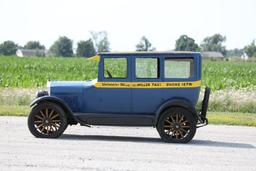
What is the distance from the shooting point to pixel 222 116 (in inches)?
758

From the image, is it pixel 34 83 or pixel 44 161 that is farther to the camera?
pixel 34 83

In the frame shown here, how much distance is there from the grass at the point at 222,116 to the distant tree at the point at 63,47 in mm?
105203

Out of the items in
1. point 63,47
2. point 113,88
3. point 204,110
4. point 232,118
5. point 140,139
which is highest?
point 63,47

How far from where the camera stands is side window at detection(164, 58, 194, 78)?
13164 millimetres

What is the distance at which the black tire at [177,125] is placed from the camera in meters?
13.1

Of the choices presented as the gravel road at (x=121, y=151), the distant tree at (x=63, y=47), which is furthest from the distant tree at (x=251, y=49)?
the gravel road at (x=121, y=151)

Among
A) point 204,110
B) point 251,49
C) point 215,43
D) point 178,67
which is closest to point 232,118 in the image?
point 204,110

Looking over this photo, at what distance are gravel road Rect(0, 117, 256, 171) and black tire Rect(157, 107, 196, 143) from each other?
0.78 ft

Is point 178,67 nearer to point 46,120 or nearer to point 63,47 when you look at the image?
point 46,120

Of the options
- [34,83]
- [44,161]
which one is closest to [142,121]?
[44,161]

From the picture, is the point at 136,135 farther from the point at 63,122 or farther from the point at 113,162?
the point at 113,162

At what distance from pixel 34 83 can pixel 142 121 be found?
20.0 m

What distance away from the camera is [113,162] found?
34.2 ft

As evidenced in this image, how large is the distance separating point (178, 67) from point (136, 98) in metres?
1.12
